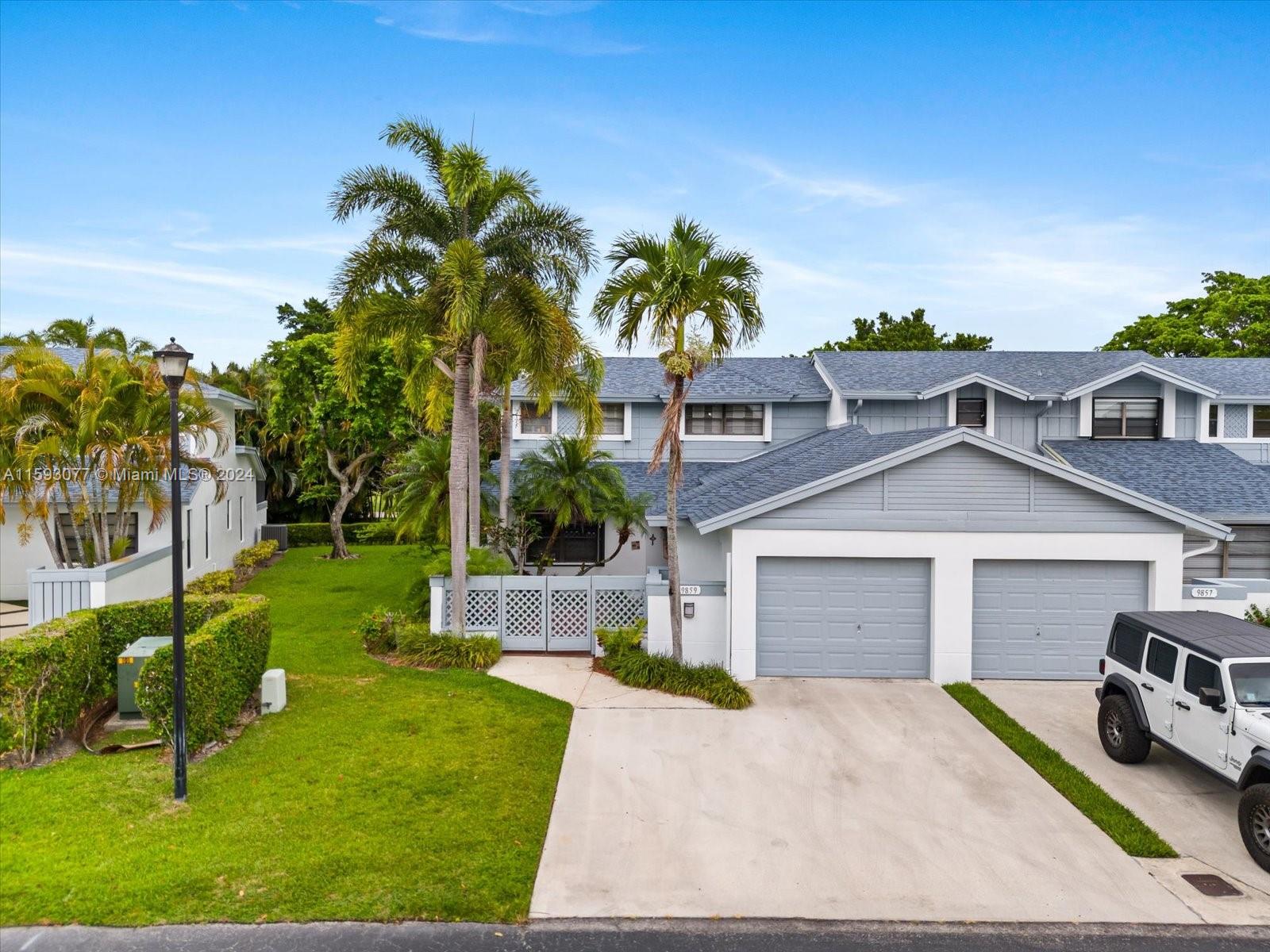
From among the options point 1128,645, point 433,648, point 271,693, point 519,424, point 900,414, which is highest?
point 900,414

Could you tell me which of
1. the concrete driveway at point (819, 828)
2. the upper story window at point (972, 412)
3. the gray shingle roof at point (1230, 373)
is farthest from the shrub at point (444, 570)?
the gray shingle roof at point (1230, 373)

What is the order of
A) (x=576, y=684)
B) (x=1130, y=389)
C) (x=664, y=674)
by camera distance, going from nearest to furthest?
(x=664, y=674)
(x=576, y=684)
(x=1130, y=389)

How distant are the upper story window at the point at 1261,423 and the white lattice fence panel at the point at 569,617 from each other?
2129cm

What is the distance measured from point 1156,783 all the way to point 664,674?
276 inches

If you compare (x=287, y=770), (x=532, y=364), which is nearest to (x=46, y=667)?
(x=287, y=770)

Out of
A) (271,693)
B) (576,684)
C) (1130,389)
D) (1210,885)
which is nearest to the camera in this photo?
(1210,885)

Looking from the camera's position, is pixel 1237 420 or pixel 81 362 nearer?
pixel 81 362

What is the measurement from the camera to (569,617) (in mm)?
14234

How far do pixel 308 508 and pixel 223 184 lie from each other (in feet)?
64.3

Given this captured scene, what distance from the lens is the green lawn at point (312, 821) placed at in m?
5.82

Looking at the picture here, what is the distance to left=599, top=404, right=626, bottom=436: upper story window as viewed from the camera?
73.4ft

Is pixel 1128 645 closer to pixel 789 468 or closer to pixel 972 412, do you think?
pixel 789 468

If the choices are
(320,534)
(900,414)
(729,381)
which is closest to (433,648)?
Answer: (729,381)

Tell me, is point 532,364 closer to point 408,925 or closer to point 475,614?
point 475,614
